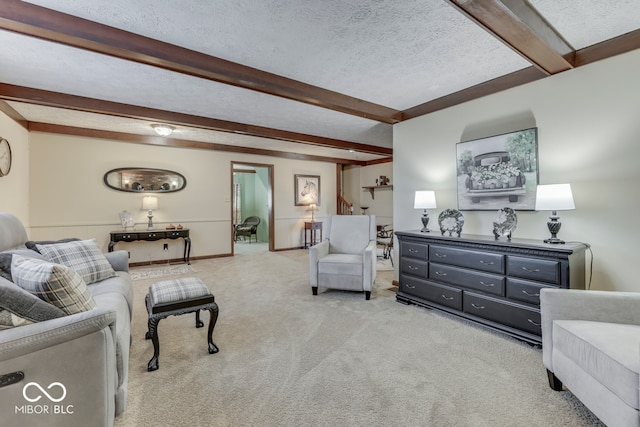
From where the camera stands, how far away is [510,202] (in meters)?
2.82

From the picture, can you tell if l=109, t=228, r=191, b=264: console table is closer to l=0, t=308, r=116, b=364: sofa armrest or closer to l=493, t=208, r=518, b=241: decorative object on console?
l=0, t=308, r=116, b=364: sofa armrest

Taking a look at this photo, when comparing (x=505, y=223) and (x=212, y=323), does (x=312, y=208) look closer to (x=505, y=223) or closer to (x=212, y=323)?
(x=505, y=223)

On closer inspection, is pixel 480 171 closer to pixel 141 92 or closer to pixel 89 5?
pixel 89 5

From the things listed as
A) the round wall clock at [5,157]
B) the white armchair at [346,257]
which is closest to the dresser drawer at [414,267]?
the white armchair at [346,257]

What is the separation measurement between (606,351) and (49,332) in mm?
2394

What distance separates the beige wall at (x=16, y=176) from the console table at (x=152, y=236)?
1172 mm

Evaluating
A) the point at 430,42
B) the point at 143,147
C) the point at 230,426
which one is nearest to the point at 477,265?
the point at 430,42

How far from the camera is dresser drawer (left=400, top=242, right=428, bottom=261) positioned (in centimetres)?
309

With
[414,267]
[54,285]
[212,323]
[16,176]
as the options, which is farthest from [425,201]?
[16,176]

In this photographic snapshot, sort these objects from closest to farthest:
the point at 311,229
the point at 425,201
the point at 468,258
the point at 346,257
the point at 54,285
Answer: the point at 54,285 < the point at 468,258 < the point at 425,201 < the point at 346,257 < the point at 311,229

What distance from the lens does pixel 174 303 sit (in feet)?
6.68

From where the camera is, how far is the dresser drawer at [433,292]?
2.81 meters

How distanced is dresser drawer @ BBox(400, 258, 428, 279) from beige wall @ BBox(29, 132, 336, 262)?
4.26m

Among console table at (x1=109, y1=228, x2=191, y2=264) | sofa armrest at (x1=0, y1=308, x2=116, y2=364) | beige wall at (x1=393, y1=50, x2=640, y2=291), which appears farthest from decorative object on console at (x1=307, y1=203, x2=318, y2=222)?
sofa armrest at (x1=0, y1=308, x2=116, y2=364)
